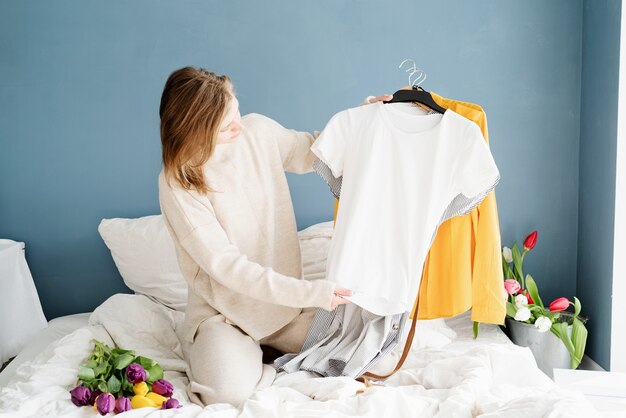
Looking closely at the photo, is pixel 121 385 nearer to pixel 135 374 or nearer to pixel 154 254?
pixel 135 374

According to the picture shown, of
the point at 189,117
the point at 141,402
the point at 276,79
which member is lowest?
the point at 141,402

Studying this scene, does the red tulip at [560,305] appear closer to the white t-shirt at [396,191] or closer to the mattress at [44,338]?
the white t-shirt at [396,191]

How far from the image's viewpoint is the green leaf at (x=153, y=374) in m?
1.78

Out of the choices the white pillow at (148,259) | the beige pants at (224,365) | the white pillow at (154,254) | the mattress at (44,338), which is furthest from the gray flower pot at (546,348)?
the mattress at (44,338)

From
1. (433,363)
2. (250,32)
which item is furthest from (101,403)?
(250,32)

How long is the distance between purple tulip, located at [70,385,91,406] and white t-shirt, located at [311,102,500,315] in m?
0.73

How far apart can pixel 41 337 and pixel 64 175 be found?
0.76 m

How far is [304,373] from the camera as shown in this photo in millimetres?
1914

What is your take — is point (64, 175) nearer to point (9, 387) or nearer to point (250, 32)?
point (250, 32)

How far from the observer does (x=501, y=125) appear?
111 inches

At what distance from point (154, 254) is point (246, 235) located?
2.51 feet

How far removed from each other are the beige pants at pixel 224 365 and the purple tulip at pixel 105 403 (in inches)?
10.2

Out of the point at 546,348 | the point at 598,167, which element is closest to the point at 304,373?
the point at 546,348

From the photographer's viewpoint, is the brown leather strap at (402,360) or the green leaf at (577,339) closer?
the brown leather strap at (402,360)
